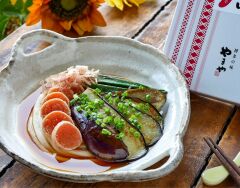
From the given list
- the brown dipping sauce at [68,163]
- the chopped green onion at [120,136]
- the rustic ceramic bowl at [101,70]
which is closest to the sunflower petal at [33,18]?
the rustic ceramic bowl at [101,70]

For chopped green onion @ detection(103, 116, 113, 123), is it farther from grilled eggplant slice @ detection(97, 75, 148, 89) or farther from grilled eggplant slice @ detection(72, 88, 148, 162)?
grilled eggplant slice @ detection(97, 75, 148, 89)

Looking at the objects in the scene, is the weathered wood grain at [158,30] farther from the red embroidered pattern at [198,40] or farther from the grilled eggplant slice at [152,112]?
the grilled eggplant slice at [152,112]

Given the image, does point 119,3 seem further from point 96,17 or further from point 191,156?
point 191,156

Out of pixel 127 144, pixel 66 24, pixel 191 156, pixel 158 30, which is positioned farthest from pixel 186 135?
pixel 66 24

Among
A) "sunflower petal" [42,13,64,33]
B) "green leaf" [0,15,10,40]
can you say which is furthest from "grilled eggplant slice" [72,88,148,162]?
"green leaf" [0,15,10,40]

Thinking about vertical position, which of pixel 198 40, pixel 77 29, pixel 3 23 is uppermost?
pixel 198 40

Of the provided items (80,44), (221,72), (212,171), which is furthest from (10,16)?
(212,171)
